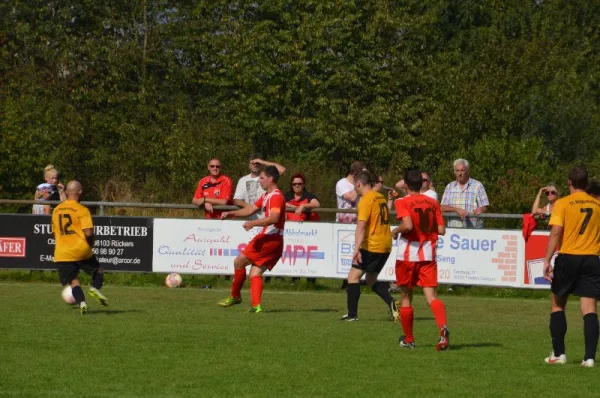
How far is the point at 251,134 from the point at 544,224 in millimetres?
29145

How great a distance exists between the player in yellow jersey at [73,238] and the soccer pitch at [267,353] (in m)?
0.45

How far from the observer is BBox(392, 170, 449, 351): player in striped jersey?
12.5 metres

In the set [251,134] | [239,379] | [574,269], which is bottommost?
[239,379]

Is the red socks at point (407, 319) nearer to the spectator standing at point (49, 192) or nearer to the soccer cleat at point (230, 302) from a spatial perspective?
the soccer cleat at point (230, 302)

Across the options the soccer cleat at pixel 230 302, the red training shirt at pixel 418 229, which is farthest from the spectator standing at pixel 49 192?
the red training shirt at pixel 418 229

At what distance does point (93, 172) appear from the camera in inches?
1908

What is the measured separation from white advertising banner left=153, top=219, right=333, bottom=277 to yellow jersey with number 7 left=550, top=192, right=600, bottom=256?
9694 mm

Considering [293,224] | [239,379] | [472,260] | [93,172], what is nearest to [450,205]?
[472,260]

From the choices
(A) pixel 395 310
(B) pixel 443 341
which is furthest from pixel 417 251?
(A) pixel 395 310

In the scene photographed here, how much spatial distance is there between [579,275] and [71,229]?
22.4 feet

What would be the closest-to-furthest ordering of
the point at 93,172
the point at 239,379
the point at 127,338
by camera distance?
the point at 239,379
the point at 127,338
the point at 93,172

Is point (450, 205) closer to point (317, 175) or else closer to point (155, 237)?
point (155, 237)

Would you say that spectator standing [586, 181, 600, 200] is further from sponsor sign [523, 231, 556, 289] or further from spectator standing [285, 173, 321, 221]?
spectator standing [285, 173, 321, 221]

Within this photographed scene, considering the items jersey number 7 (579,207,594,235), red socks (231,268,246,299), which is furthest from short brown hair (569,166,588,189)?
red socks (231,268,246,299)
